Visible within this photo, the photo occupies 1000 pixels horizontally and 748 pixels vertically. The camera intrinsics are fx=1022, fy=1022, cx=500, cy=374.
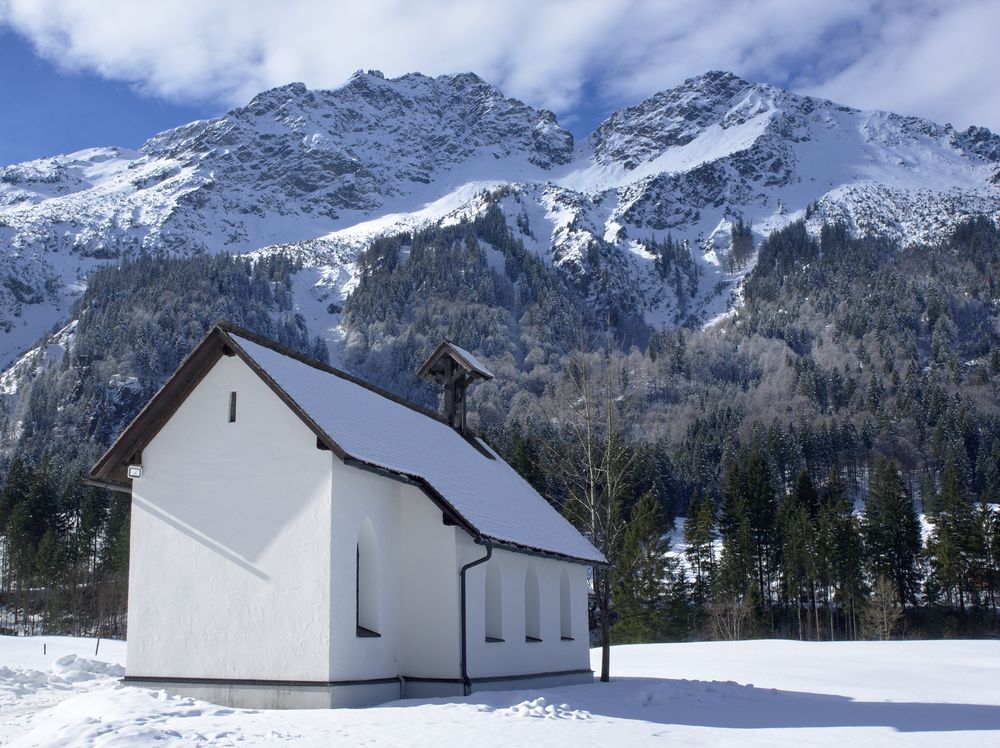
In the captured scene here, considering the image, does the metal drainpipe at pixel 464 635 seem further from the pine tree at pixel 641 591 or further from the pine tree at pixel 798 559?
the pine tree at pixel 798 559

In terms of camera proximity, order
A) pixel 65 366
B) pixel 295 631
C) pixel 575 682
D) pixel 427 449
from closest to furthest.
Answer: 1. pixel 295 631
2. pixel 427 449
3. pixel 575 682
4. pixel 65 366

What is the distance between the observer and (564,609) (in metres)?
30.2

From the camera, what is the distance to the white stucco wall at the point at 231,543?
19844 millimetres

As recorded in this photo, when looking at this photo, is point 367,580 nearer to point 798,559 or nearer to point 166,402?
point 166,402

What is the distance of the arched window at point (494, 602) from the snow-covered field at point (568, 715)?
6.70 ft

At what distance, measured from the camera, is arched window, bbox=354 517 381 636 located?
21453 mm

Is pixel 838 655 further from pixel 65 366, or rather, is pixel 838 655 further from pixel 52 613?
pixel 65 366

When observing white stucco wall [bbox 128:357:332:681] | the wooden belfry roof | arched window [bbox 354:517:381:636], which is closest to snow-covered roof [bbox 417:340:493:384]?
the wooden belfry roof

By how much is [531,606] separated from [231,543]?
9857 millimetres

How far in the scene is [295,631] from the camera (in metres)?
19.7

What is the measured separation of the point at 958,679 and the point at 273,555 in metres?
24.5

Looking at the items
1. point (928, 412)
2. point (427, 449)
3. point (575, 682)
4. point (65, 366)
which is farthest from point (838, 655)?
point (65, 366)

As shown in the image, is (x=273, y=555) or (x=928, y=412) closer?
(x=273, y=555)

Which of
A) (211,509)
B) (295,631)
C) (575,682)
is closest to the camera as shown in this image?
(295,631)
